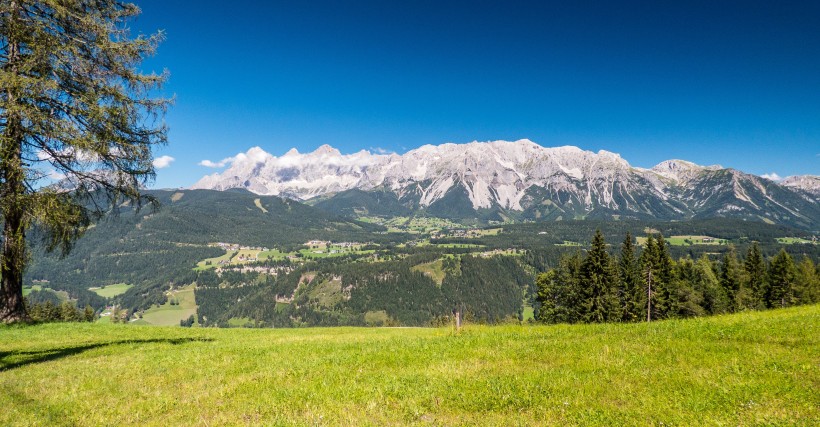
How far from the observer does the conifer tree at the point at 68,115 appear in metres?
13.7

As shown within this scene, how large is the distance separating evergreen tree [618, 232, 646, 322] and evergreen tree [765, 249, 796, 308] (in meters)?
24.0

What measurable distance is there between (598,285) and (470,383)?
5430 centimetres

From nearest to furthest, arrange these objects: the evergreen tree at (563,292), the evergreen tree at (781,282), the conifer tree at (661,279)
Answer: the conifer tree at (661,279), the evergreen tree at (563,292), the evergreen tree at (781,282)

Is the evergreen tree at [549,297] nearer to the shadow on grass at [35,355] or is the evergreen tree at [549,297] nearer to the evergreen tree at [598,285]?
the evergreen tree at [598,285]

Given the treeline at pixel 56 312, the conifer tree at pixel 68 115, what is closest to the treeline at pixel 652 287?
the conifer tree at pixel 68 115

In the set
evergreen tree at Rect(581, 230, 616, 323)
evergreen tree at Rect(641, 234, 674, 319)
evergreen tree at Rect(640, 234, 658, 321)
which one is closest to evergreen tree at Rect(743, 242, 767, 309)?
evergreen tree at Rect(641, 234, 674, 319)

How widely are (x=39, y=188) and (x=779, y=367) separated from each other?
925 inches

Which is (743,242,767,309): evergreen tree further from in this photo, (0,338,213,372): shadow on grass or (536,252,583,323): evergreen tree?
(0,338,213,372): shadow on grass

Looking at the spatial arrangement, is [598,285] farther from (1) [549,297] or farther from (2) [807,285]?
(2) [807,285]

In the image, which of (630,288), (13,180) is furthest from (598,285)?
(13,180)

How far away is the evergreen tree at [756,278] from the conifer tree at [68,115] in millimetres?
85734

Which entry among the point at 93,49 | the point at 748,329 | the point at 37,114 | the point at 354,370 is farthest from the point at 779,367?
the point at 93,49

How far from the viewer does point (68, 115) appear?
1477 cm

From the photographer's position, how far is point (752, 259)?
65188mm
